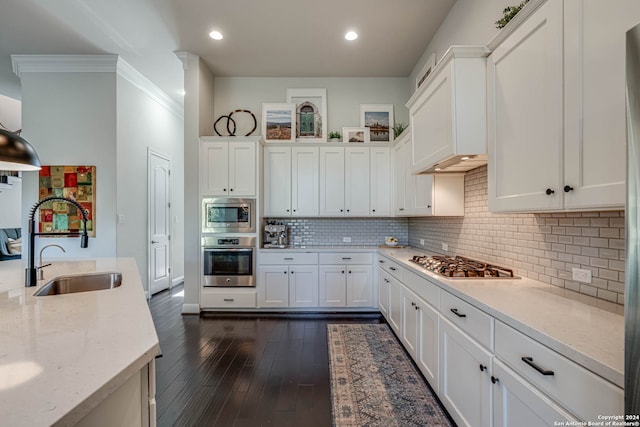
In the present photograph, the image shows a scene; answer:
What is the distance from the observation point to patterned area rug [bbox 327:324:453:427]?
1.90 metres

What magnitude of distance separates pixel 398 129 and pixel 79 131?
4340mm

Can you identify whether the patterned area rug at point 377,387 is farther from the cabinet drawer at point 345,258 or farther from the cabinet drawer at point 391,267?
the cabinet drawer at point 345,258

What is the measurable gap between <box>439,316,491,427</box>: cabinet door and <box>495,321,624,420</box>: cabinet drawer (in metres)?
0.21

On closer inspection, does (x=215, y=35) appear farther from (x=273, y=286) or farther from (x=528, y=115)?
(x=528, y=115)

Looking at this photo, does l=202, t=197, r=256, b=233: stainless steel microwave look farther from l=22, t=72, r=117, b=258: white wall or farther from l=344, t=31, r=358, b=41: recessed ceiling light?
l=344, t=31, r=358, b=41: recessed ceiling light

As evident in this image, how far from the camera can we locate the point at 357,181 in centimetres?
418

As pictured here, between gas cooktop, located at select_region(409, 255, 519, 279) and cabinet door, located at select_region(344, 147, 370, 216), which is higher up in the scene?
cabinet door, located at select_region(344, 147, 370, 216)

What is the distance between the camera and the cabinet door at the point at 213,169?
12.9 ft

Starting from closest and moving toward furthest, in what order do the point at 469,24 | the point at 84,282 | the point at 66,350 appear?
the point at 66,350 < the point at 84,282 < the point at 469,24

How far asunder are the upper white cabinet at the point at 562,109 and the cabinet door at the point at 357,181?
241 cm

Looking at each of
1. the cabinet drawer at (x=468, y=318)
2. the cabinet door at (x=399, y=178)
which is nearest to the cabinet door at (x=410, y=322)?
the cabinet drawer at (x=468, y=318)

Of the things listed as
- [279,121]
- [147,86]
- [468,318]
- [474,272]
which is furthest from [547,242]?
[147,86]

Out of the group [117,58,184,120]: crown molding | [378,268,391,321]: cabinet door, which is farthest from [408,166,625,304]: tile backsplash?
[117,58,184,120]: crown molding

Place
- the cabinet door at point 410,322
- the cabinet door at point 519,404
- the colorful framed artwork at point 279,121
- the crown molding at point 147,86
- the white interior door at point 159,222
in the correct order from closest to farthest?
the cabinet door at point 519,404 → the cabinet door at point 410,322 → the crown molding at point 147,86 → the colorful framed artwork at point 279,121 → the white interior door at point 159,222
